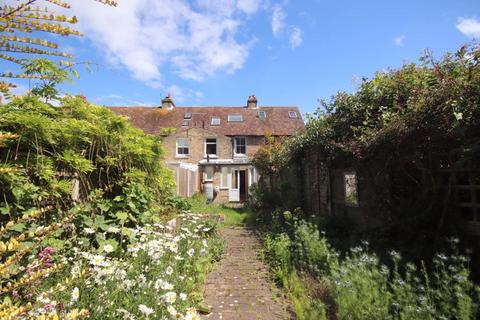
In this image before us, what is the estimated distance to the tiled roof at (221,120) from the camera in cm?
2436

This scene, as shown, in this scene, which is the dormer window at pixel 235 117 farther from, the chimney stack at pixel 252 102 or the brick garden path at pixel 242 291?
the brick garden path at pixel 242 291

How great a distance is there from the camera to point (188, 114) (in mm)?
26000

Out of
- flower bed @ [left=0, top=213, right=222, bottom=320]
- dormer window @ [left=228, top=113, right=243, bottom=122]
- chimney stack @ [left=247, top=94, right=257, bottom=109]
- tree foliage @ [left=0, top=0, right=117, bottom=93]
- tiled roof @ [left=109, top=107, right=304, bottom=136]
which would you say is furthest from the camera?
chimney stack @ [left=247, top=94, right=257, bottom=109]

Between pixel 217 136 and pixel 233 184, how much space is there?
3844mm

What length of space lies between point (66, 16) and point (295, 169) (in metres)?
9.76

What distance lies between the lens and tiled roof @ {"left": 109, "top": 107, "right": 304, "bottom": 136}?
24359mm

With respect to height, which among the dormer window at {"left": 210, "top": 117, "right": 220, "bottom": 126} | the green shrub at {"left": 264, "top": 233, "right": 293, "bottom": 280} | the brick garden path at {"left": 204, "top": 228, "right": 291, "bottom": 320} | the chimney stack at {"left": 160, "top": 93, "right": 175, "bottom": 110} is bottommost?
the brick garden path at {"left": 204, "top": 228, "right": 291, "bottom": 320}

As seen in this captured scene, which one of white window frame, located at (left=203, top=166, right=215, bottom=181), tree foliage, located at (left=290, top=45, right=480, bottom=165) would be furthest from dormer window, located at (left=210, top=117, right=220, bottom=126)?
tree foliage, located at (left=290, top=45, right=480, bottom=165)

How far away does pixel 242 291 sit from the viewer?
4.74 metres

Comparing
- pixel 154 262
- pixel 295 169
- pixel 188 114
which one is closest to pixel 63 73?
pixel 154 262

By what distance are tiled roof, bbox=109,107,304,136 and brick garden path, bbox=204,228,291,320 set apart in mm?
17965

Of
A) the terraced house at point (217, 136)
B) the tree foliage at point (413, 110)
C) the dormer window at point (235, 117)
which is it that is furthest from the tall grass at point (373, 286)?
the dormer window at point (235, 117)

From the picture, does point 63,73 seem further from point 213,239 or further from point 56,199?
point 213,239

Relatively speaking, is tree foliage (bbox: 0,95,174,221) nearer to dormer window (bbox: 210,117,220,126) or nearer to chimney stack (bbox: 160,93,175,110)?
dormer window (bbox: 210,117,220,126)
